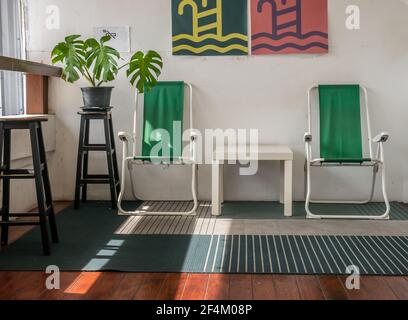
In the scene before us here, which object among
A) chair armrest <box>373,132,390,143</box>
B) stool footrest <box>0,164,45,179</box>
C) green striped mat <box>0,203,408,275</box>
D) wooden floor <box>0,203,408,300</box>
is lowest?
wooden floor <box>0,203,408,300</box>

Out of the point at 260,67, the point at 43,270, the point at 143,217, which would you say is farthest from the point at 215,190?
the point at 43,270

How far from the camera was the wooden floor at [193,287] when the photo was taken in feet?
9.96

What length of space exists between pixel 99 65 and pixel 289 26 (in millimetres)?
1704

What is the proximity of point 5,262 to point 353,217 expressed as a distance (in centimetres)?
263

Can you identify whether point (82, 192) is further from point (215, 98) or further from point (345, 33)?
point (345, 33)

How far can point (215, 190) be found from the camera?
4.81 metres

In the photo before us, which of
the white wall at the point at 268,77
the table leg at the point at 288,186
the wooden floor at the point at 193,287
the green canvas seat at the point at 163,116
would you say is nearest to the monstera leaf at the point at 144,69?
the green canvas seat at the point at 163,116

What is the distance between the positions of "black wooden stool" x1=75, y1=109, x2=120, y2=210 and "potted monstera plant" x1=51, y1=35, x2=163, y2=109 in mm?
95

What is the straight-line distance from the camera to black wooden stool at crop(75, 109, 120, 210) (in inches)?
198

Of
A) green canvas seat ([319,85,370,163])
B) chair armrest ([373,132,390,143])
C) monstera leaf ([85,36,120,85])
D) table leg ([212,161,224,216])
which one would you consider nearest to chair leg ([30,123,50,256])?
monstera leaf ([85,36,120,85])

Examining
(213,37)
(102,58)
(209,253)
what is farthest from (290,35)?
(209,253)

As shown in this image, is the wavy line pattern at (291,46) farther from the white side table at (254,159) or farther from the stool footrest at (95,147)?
the stool footrest at (95,147)

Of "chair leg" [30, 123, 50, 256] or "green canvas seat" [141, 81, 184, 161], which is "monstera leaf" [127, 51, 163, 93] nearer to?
"green canvas seat" [141, 81, 184, 161]

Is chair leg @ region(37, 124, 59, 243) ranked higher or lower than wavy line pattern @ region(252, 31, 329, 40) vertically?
lower
